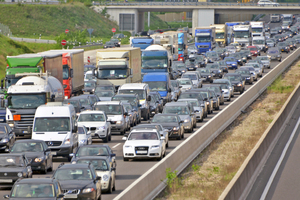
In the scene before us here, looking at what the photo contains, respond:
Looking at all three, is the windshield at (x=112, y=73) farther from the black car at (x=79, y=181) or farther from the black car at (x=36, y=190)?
the black car at (x=36, y=190)

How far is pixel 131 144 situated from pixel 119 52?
19.3 metres

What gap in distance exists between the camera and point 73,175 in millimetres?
17109

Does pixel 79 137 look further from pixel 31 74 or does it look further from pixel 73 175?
pixel 73 175

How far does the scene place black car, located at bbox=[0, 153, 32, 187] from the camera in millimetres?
19328

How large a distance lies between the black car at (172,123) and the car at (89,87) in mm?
18778

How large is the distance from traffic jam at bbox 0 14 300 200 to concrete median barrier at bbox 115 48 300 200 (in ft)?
4.29

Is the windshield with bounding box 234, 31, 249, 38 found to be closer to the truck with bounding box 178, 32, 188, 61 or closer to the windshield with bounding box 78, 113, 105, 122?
the truck with bounding box 178, 32, 188, 61

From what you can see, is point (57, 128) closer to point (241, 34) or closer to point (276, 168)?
point (276, 168)

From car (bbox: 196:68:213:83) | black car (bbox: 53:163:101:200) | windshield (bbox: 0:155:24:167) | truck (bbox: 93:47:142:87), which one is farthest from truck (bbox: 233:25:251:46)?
black car (bbox: 53:163:101:200)

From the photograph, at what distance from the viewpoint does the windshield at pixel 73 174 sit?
669 inches

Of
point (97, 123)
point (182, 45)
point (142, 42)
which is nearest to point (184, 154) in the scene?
point (97, 123)

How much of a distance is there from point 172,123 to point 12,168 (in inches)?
455

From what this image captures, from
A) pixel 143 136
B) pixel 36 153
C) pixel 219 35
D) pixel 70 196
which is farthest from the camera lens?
pixel 219 35

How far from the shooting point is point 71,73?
4225 cm
